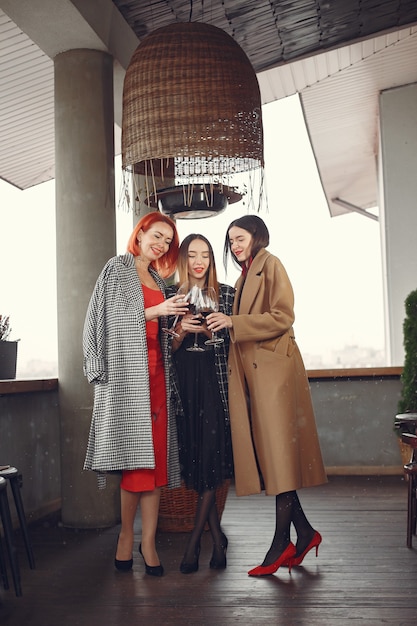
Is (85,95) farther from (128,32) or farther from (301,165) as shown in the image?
(301,165)

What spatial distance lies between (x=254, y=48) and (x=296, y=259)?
3138 millimetres

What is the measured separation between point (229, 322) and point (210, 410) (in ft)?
1.32

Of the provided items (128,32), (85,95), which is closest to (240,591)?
(85,95)

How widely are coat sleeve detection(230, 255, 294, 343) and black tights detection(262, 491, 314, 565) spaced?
0.69m

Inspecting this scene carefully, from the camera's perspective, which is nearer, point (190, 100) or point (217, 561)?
point (190, 100)

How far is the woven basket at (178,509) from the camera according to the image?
3.91 m

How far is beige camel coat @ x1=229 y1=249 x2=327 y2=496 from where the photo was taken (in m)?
3.09

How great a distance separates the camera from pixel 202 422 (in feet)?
10.4

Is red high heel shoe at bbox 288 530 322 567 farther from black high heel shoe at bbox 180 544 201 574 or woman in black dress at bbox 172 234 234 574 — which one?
black high heel shoe at bbox 180 544 201 574

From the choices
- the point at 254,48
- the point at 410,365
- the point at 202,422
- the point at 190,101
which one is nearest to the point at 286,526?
the point at 202,422

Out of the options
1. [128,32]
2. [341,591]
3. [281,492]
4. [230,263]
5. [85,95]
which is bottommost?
[341,591]

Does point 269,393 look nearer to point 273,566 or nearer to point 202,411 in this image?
point 202,411

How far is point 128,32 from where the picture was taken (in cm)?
459

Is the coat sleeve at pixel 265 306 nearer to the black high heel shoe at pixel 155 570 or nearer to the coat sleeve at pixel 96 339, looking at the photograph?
the coat sleeve at pixel 96 339
